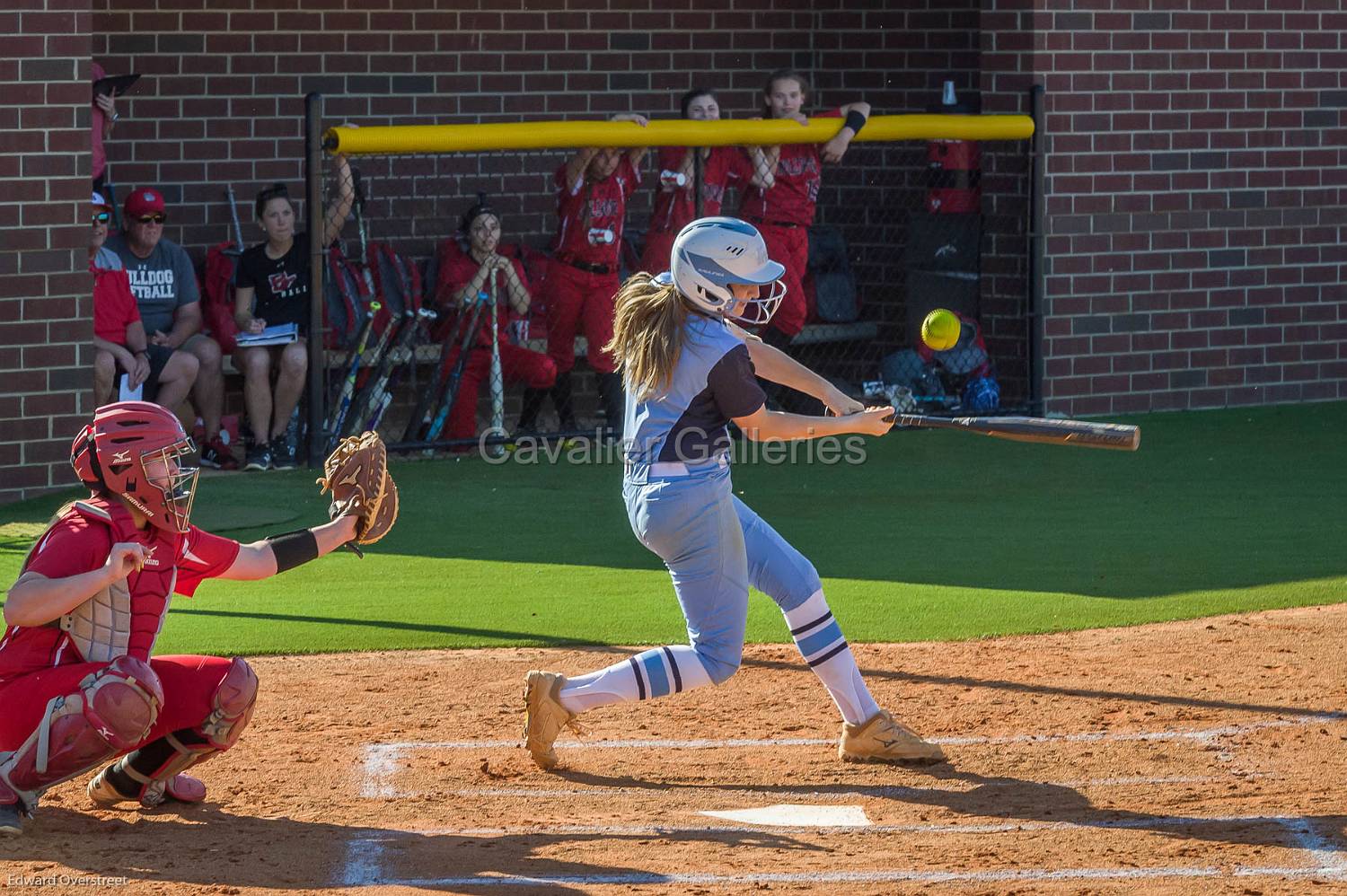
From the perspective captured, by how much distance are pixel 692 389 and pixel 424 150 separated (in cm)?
588

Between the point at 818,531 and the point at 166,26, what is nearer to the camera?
the point at 818,531

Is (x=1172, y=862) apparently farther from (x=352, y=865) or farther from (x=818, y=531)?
(x=818, y=531)

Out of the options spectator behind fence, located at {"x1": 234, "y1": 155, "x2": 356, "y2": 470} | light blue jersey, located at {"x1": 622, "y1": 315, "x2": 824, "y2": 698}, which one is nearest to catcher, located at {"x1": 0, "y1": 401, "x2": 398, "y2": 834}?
light blue jersey, located at {"x1": 622, "y1": 315, "x2": 824, "y2": 698}

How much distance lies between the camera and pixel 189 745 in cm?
506

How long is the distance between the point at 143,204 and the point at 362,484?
639 cm

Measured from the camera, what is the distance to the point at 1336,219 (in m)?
13.9

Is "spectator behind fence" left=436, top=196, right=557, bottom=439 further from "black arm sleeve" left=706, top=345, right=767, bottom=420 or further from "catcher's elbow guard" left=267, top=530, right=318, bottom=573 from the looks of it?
"black arm sleeve" left=706, top=345, right=767, bottom=420

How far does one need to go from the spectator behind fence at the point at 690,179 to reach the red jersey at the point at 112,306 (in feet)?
10.2

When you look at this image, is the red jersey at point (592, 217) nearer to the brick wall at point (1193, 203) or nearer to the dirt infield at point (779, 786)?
the brick wall at point (1193, 203)

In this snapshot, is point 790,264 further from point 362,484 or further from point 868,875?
point 868,875

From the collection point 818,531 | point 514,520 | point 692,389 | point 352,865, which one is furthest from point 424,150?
point 352,865

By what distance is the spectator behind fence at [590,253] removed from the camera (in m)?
11.5

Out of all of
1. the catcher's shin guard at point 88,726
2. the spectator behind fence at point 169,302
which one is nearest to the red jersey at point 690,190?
the spectator behind fence at point 169,302

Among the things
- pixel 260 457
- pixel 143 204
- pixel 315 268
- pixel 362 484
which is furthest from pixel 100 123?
pixel 362 484
